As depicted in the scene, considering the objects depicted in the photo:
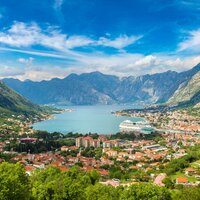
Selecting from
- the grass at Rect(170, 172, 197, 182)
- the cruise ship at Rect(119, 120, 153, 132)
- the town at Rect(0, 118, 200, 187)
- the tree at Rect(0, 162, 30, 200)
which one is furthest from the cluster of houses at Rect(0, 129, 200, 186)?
the cruise ship at Rect(119, 120, 153, 132)

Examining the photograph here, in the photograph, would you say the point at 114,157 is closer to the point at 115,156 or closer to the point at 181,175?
the point at 115,156

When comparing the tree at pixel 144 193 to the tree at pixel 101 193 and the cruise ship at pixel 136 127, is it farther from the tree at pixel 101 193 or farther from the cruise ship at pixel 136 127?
the cruise ship at pixel 136 127

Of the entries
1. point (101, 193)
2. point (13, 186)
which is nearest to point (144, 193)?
point (101, 193)

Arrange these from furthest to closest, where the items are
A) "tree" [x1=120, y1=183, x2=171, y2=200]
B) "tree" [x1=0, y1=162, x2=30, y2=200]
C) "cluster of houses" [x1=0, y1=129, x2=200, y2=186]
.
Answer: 1. "cluster of houses" [x1=0, y1=129, x2=200, y2=186]
2. "tree" [x1=120, y1=183, x2=171, y2=200]
3. "tree" [x1=0, y1=162, x2=30, y2=200]

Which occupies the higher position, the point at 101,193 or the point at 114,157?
the point at 101,193

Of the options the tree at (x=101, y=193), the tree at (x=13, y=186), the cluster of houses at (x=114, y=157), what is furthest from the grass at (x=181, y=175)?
the tree at (x=13, y=186)

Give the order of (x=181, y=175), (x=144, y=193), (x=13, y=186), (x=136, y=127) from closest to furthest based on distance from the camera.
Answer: (x=13, y=186)
(x=144, y=193)
(x=181, y=175)
(x=136, y=127)

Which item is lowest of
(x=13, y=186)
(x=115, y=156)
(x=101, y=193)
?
(x=115, y=156)

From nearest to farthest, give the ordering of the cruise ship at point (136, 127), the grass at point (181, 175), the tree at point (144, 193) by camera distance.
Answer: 1. the tree at point (144, 193)
2. the grass at point (181, 175)
3. the cruise ship at point (136, 127)

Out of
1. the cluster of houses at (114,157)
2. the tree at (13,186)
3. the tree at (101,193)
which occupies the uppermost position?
the tree at (13,186)

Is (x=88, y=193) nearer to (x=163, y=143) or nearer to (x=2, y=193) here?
(x=2, y=193)

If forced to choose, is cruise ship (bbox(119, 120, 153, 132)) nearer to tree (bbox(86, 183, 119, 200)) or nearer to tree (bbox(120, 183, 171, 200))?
tree (bbox(86, 183, 119, 200))
